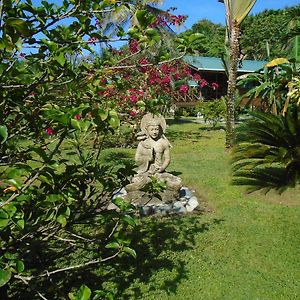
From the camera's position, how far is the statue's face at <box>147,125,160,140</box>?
266 inches

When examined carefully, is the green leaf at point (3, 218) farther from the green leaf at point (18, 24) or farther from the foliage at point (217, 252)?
the foliage at point (217, 252)

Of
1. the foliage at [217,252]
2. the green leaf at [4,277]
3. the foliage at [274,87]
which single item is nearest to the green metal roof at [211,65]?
the foliage at [274,87]

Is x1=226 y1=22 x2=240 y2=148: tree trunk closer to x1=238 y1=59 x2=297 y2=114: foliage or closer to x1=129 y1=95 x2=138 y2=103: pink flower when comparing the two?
x1=238 y1=59 x2=297 y2=114: foliage

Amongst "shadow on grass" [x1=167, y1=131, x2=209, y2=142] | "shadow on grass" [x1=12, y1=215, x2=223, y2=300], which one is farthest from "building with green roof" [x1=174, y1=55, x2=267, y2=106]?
"shadow on grass" [x1=12, y1=215, x2=223, y2=300]

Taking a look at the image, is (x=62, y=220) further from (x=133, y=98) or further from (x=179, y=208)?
(x=133, y=98)

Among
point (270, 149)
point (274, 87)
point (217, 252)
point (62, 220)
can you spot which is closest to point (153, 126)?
point (270, 149)

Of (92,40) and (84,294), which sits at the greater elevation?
(92,40)

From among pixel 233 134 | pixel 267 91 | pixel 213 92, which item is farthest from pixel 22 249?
pixel 213 92

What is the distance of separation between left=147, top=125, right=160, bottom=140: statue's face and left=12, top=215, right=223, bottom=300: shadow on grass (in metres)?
1.97

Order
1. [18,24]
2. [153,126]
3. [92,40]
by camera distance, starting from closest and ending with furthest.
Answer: [18,24], [92,40], [153,126]

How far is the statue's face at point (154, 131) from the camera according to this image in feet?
22.2

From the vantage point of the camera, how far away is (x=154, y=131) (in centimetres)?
679

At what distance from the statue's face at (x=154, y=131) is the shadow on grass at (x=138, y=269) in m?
1.97

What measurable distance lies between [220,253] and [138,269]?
3.52ft
